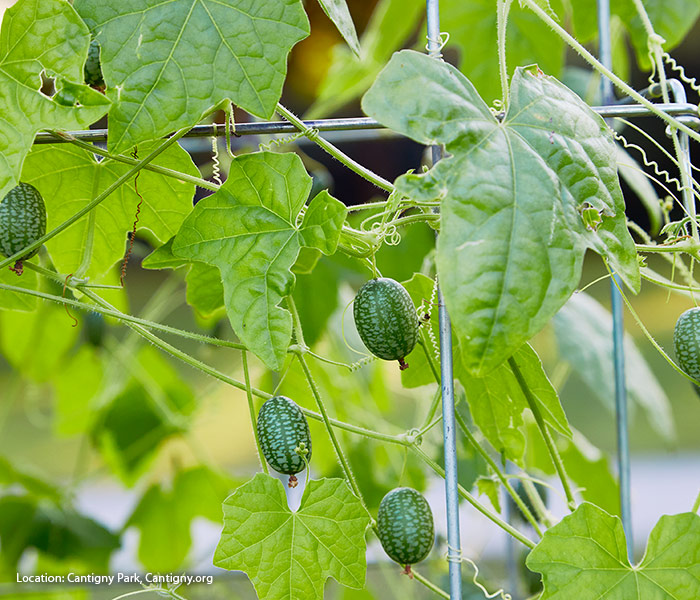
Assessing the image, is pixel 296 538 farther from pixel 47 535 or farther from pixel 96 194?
pixel 47 535

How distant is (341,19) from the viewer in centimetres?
58

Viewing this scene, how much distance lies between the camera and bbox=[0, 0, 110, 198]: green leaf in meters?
0.53

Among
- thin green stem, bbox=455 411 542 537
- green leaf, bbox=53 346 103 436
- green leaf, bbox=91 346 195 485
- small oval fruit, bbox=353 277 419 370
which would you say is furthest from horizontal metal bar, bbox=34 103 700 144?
green leaf, bbox=53 346 103 436

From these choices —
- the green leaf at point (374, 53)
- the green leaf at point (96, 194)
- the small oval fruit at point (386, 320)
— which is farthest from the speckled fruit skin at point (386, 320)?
the green leaf at point (374, 53)

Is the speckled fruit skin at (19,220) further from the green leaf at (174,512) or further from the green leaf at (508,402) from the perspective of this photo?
the green leaf at (174,512)

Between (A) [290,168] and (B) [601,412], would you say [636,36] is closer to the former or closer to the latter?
(A) [290,168]

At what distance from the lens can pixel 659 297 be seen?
Answer: 3850mm

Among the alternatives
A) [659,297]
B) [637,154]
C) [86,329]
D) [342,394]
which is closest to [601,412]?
[659,297]

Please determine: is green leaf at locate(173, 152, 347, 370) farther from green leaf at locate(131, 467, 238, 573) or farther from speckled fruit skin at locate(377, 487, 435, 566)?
green leaf at locate(131, 467, 238, 573)

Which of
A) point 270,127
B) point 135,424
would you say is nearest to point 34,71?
point 270,127

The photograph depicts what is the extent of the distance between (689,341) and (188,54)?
1.32 feet

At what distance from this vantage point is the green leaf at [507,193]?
455 millimetres

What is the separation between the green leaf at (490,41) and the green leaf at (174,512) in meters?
0.75

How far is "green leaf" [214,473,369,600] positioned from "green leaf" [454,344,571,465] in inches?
6.9
